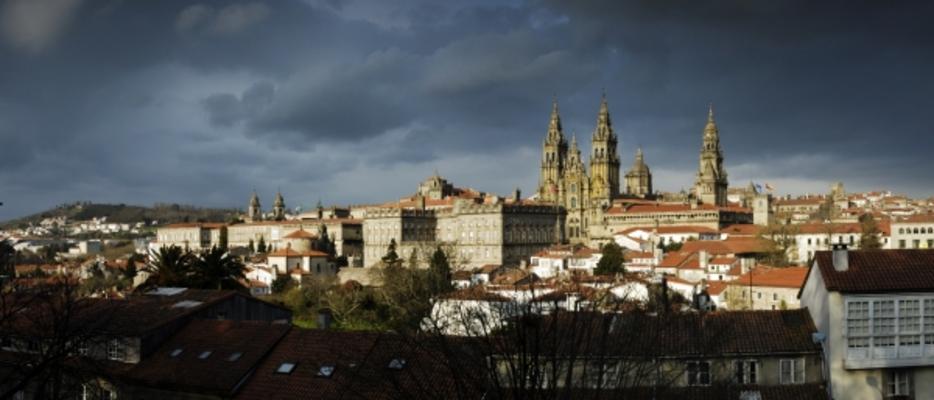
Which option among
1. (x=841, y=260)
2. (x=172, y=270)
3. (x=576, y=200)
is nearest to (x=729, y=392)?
(x=841, y=260)

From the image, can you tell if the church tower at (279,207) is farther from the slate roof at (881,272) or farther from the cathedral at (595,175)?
the slate roof at (881,272)

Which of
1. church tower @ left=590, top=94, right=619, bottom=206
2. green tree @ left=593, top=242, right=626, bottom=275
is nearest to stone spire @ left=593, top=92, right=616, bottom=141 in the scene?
church tower @ left=590, top=94, right=619, bottom=206

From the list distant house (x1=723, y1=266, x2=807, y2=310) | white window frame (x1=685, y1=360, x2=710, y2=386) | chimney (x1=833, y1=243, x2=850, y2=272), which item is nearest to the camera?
white window frame (x1=685, y1=360, x2=710, y2=386)

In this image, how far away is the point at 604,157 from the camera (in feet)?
413

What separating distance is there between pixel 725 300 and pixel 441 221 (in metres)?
50.7

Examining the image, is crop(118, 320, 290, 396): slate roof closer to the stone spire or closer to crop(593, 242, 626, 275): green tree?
crop(593, 242, 626, 275): green tree

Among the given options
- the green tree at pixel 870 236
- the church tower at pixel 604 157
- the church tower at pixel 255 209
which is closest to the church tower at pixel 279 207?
the church tower at pixel 255 209

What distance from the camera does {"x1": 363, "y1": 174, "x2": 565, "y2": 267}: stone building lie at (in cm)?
8675

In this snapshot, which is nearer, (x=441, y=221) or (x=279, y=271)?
(x=279, y=271)

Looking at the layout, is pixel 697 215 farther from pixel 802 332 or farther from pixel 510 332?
pixel 510 332

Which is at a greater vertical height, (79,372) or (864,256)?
(864,256)

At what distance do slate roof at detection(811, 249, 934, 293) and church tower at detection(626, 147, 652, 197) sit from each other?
426 ft

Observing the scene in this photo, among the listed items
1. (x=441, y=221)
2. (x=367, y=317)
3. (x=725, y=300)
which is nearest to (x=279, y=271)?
Result: (x=441, y=221)

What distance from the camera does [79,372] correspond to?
13.5 meters
